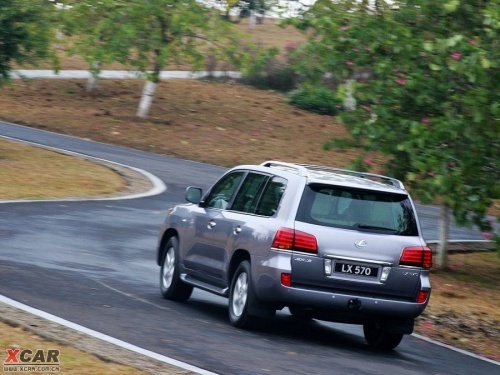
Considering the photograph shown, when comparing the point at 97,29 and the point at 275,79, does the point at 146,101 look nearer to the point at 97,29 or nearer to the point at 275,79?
the point at 97,29

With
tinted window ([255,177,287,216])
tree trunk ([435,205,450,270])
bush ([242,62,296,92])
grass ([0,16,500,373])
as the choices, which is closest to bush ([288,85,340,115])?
grass ([0,16,500,373])

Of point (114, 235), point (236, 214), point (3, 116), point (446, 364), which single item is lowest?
point (3, 116)

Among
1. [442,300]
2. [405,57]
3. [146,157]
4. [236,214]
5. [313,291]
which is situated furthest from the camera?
[146,157]

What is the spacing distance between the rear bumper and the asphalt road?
1.28 ft

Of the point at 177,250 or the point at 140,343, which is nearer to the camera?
the point at 140,343

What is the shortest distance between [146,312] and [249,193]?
1.61m

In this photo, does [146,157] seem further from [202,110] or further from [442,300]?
[442,300]

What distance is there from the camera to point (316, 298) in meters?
10.6

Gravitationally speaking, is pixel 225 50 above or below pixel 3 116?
above

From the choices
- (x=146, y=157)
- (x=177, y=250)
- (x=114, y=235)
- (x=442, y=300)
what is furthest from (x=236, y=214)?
(x=146, y=157)

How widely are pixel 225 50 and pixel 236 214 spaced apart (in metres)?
29.5

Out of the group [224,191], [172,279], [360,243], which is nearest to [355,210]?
[360,243]

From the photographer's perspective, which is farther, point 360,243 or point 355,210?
point 355,210

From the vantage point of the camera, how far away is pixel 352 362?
33.3ft
